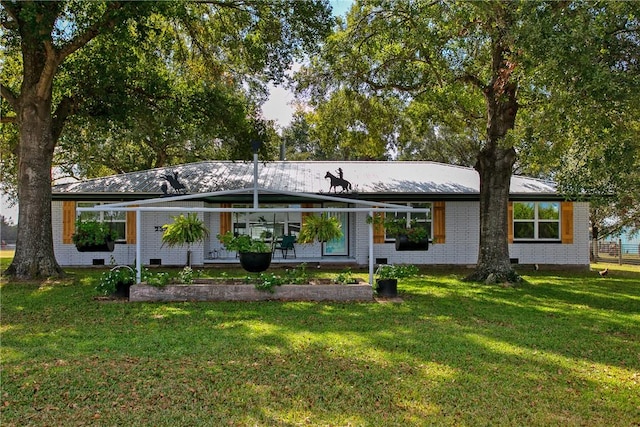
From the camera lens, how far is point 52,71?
11.3m

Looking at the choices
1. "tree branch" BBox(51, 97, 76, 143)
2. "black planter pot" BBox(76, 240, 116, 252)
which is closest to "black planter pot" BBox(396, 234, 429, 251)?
"black planter pot" BBox(76, 240, 116, 252)

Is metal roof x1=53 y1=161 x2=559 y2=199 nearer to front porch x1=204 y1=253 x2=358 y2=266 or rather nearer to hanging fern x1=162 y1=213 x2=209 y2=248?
front porch x1=204 y1=253 x2=358 y2=266

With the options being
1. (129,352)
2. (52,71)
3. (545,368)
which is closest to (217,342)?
(129,352)

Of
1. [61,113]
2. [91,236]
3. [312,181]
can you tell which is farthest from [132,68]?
[312,181]

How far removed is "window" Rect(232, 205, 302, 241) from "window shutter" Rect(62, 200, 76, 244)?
501 cm

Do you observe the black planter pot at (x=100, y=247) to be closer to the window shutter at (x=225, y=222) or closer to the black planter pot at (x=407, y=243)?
the window shutter at (x=225, y=222)

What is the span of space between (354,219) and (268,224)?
291 centimetres

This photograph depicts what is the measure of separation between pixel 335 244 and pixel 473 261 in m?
4.54

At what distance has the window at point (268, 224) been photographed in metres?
16.1

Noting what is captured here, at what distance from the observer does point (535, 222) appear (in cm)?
1568

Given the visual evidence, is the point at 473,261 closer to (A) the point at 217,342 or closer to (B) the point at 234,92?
(B) the point at 234,92

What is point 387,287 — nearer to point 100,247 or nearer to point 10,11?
point 100,247

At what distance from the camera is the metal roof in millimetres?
14945

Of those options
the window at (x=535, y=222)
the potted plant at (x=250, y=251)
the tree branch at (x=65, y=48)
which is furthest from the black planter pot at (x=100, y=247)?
the window at (x=535, y=222)
